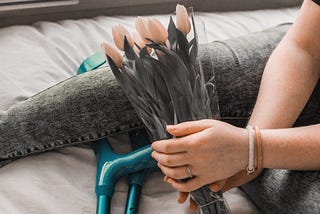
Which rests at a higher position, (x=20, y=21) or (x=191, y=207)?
(x=20, y=21)

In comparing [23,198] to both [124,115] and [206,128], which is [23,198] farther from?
[206,128]

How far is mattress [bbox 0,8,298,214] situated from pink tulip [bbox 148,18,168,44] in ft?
0.55

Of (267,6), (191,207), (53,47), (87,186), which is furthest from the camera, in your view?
(267,6)

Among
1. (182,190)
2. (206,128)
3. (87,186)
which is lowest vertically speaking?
(87,186)

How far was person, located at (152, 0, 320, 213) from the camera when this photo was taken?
80 centimetres

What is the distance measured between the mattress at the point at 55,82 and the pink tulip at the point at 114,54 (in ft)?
0.65

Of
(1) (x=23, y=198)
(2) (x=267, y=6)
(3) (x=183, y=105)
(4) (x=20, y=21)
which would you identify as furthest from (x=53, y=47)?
(2) (x=267, y=6)

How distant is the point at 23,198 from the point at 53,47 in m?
0.47

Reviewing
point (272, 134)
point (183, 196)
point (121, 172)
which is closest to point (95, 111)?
point (121, 172)

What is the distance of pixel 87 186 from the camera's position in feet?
3.34

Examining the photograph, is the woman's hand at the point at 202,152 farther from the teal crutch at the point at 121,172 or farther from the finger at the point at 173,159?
the teal crutch at the point at 121,172

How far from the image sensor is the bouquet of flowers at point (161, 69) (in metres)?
0.77

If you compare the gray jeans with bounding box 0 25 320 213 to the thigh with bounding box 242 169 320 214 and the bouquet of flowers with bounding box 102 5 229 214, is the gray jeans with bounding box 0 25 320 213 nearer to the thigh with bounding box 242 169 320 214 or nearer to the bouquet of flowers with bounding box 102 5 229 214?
the thigh with bounding box 242 169 320 214

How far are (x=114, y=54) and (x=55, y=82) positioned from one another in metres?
0.46
